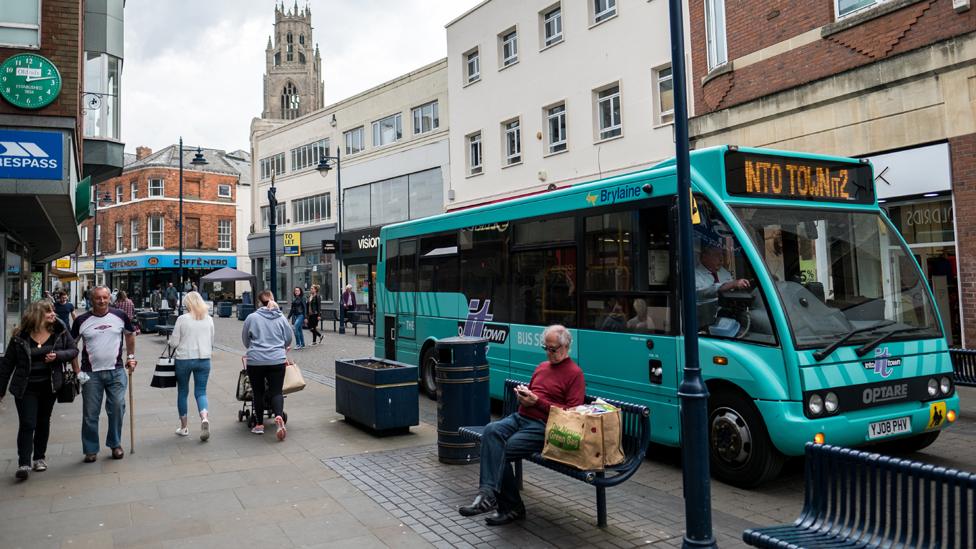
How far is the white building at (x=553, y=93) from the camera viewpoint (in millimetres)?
18953

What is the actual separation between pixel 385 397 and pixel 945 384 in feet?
18.4

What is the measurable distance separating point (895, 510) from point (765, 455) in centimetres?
252

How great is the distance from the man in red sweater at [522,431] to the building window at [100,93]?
14.1m

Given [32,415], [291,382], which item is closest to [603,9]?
[291,382]

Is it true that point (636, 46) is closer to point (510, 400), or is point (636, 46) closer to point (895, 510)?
point (510, 400)

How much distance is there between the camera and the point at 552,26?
886 inches

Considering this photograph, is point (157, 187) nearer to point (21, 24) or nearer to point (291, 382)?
point (21, 24)

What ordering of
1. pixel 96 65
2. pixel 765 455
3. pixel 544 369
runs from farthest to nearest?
pixel 96 65 → pixel 765 455 → pixel 544 369

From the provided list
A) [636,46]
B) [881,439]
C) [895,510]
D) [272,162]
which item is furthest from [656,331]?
[272,162]

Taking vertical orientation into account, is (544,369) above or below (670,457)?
above

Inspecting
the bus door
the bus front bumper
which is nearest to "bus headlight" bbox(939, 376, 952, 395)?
the bus front bumper

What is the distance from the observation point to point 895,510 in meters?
3.34

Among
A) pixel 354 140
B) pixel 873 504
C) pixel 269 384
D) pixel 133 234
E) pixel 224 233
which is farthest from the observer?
pixel 224 233

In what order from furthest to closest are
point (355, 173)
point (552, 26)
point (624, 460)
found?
1. point (355, 173)
2. point (552, 26)
3. point (624, 460)
